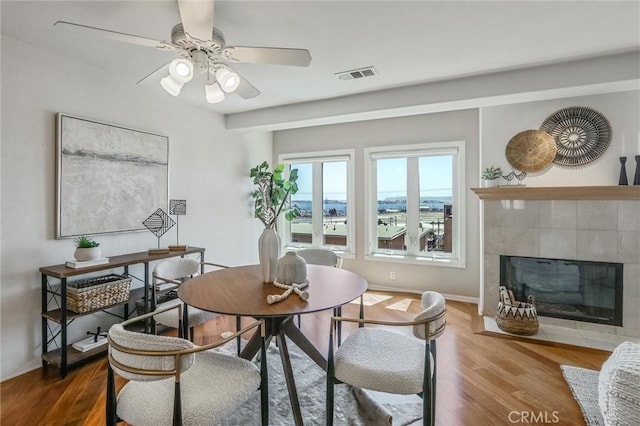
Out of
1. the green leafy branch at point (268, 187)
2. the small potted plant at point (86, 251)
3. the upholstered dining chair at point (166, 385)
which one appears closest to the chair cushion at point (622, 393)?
the upholstered dining chair at point (166, 385)

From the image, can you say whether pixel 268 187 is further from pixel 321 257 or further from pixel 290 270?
pixel 290 270

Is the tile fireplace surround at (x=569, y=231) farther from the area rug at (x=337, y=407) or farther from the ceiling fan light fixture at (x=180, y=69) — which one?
the ceiling fan light fixture at (x=180, y=69)

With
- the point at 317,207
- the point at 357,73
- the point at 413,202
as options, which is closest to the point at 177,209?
the point at 317,207

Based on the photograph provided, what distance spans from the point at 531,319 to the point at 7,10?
15.8ft

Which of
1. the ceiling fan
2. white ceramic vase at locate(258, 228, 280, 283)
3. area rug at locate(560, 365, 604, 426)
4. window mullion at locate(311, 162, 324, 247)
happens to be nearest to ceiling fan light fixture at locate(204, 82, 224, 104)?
the ceiling fan

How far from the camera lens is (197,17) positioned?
60.3 inches

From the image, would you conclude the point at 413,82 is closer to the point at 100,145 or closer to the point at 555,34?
the point at 555,34

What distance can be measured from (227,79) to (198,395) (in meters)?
1.77

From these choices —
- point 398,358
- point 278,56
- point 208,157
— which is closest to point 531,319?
point 398,358

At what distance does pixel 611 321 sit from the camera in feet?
10.3

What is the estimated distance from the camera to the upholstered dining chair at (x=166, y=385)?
49.3 inches

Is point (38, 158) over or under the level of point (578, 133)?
under

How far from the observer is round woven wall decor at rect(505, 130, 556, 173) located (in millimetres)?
3322

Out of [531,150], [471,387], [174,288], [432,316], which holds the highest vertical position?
[531,150]
